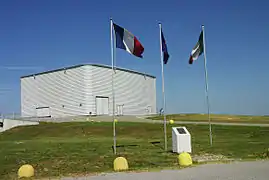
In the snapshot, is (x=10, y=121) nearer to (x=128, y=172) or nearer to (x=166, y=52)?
(x=166, y=52)

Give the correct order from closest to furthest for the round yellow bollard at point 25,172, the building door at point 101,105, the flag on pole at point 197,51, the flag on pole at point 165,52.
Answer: the round yellow bollard at point 25,172
the flag on pole at point 165,52
the flag on pole at point 197,51
the building door at point 101,105

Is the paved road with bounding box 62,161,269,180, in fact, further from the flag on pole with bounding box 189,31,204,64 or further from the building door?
the building door

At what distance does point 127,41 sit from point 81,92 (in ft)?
163

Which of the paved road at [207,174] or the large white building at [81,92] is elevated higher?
the large white building at [81,92]

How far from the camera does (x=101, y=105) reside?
6862cm

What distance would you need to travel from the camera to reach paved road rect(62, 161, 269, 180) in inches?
391

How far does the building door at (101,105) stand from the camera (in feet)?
223

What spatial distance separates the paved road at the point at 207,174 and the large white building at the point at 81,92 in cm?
5547

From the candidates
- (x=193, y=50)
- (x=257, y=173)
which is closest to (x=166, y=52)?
(x=193, y=50)

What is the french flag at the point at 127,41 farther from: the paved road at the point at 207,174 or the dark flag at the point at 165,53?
the paved road at the point at 207,174

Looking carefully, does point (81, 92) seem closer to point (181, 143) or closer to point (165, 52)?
point (165, 52)

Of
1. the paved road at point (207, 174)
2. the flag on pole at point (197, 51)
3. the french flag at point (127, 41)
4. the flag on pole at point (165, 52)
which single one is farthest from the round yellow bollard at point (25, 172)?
the flag on pole at point (197, 51)

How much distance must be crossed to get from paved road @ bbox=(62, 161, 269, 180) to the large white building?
55468 millimetres

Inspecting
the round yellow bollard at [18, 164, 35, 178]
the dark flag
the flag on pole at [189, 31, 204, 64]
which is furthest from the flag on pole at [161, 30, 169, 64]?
the round yellow bollard at [18, 164, 35, 178]
